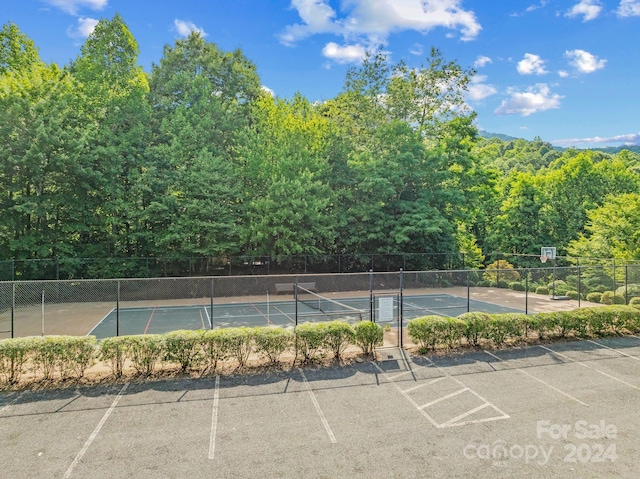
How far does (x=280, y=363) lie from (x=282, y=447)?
387cm

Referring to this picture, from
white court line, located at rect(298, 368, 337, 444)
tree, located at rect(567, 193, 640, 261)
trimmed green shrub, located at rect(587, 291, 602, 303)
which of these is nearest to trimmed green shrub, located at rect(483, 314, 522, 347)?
white court line, located at rect(298, 368, 337, 444)

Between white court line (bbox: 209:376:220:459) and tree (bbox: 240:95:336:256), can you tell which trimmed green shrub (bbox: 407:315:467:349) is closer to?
white court line (bbox: 209:376:220:459)

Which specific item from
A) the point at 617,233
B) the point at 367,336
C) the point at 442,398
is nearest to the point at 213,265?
the point at 367,336

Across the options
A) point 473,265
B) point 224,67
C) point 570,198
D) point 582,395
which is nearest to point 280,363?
point 582,395

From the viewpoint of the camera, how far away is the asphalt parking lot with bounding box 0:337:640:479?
18.7 ft

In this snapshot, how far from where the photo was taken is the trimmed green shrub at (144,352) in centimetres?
930

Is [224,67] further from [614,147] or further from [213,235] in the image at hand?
[614,147]

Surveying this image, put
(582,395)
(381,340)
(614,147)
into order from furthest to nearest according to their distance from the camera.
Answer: (614,147) < (381,340) < (582,395)

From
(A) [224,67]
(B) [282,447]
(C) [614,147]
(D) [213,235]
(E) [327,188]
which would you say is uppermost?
(C) [614,147]

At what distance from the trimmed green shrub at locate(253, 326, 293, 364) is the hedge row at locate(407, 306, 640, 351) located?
3.40 meters

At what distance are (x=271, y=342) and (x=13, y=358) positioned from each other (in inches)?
215

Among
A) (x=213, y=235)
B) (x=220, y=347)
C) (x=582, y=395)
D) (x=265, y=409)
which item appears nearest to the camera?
(x=265, y=409)

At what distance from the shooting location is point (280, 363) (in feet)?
33.0

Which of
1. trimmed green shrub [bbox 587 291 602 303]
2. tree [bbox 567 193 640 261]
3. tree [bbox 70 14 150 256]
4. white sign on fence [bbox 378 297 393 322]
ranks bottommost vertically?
trimmed green shrub [bbox 587 291 602 303]
